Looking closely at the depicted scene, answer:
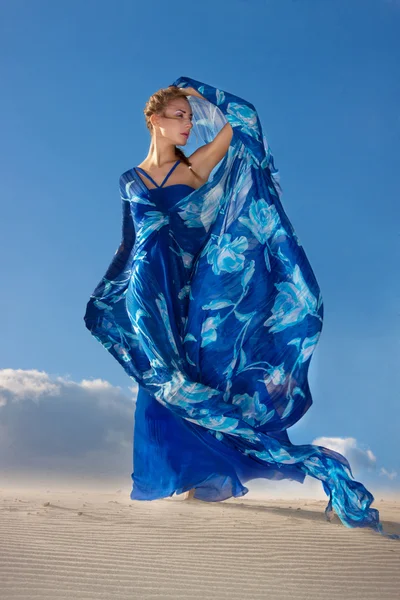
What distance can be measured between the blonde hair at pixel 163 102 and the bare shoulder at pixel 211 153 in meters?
0.05

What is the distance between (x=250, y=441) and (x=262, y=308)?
982 mm

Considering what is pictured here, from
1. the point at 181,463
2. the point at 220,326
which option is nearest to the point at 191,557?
the point at 181,463

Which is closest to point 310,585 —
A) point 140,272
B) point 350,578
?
point 350,578

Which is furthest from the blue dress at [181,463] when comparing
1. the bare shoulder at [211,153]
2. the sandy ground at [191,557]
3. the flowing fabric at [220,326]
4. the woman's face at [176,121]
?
the woman's face at [176,121]

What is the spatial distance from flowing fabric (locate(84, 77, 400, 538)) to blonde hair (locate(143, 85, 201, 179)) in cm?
10

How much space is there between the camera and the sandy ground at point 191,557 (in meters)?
2.82

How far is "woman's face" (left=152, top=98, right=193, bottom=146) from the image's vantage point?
4.90 m

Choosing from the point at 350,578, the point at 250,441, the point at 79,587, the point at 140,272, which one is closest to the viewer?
the point at 79,587

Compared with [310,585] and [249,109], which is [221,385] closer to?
[310,585]

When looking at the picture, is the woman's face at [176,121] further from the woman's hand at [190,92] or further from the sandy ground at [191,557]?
the sandy ground at [191,557]

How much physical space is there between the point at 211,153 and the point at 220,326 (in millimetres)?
1384

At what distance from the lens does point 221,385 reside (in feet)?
14.7

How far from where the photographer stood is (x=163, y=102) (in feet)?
16.0

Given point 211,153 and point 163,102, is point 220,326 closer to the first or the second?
point 211,153
